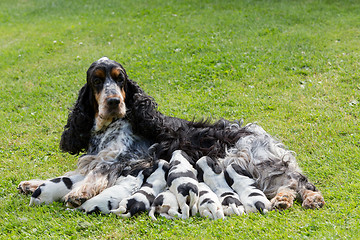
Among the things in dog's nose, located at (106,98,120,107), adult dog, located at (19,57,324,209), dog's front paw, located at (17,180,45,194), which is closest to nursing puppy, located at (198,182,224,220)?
adult dog, located at (19,57,324,209)

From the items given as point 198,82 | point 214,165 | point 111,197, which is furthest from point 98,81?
point 198,82

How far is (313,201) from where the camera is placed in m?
4.41

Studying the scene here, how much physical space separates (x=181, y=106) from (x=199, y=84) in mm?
1154

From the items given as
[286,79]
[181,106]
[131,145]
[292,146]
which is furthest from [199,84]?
[131,145]

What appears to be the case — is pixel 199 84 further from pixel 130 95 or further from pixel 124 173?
pixel 124 173

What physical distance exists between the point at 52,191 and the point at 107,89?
1.28 meters

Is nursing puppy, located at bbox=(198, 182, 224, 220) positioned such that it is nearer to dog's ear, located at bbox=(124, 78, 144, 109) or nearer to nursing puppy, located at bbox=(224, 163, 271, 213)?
nursing puppy, located at bbox=(224, 163, 271, 213)

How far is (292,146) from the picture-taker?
627 centimetres

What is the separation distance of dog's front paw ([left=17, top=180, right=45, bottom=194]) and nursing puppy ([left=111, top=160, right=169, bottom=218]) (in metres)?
1.29

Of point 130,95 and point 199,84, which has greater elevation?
point 130,95

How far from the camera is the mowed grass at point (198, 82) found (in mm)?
4238

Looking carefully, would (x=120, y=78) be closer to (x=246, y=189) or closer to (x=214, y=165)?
(x=214, y=165)

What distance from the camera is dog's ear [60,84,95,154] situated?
5520 millimetres

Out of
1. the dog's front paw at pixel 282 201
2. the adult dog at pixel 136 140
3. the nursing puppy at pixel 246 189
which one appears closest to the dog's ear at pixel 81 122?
the adult dog at pixel 136 140
